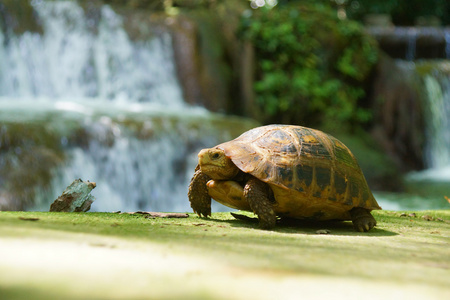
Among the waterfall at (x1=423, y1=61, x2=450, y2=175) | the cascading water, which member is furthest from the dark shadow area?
the waterfall at (x1=423, y1=61, x2=450, y2=175)

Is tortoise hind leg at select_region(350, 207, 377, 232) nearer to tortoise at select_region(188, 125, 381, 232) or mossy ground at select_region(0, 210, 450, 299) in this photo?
tortoise at select_region(188, 125, 381, 232)

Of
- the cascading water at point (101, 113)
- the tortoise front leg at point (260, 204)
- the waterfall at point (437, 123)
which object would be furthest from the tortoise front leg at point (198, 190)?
the waterfall at point (437, 123)

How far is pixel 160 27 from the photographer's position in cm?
1074

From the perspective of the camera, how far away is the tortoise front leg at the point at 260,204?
9.41 feet

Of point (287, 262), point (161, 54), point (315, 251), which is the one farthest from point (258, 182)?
point (161, 54)

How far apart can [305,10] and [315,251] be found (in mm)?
11293

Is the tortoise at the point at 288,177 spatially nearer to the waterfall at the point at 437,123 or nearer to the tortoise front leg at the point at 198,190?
the tortoise front leg at the point at 198,190

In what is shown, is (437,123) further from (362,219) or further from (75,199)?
(75,199)

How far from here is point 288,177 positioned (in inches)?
113

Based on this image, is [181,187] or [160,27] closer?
[181,187]

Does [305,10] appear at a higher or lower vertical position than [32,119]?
higher

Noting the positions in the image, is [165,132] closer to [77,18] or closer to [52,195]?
[52,195]

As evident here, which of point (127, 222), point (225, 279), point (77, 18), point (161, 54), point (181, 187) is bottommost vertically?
point (181, 187)

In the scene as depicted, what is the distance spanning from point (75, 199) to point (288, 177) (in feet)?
4.58
